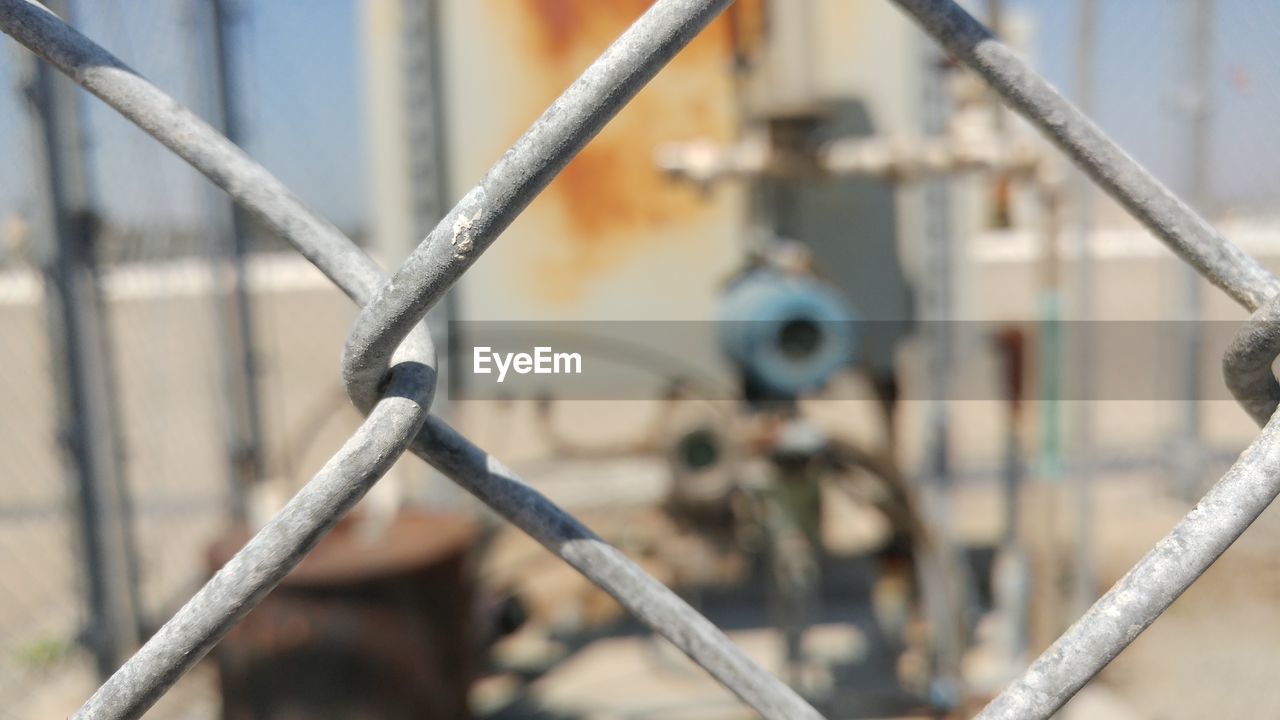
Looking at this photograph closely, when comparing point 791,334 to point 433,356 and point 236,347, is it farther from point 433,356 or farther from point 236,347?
point 433,356

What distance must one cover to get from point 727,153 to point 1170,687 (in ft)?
6.06

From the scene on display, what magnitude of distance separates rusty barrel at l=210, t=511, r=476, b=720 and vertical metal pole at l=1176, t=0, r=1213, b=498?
121 inches

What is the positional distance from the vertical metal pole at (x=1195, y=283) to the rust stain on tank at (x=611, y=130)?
2.03 metres

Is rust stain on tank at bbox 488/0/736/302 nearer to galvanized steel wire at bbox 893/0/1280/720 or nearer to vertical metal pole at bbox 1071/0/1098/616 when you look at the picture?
vertical metal pole at bbox 1071/0/1098/616

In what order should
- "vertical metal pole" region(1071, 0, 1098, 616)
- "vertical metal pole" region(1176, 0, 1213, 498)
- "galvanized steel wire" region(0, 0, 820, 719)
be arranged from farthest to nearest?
1. "vertical metal pole" region(1176, 0, 1213, 498)
2. "vertical metal pole" region(1071, 0, 1098, 616)
3. "galvanized steel wire" region(0, 0, 820, 719)

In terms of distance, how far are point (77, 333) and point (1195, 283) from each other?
399cm

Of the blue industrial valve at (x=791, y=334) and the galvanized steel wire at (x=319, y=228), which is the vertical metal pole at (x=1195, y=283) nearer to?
the blue industrial valve at (x=791, y=334)

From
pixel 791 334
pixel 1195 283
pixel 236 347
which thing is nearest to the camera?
pixel 791 334

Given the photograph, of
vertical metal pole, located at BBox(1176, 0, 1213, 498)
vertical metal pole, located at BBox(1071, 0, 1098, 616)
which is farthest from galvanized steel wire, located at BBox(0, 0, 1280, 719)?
vertical metal pole, located at BBox(1176, 0, 1213, 498)

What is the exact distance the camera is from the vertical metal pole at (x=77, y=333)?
2.20 m

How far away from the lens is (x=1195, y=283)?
418 centimetres

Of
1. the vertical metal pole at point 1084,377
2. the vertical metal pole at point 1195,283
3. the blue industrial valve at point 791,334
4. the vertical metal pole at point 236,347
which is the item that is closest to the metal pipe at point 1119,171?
the blue industrial valve at point 791,334

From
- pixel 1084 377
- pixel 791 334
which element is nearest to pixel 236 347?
pixel 791 334

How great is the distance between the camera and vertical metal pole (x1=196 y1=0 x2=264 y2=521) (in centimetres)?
295
